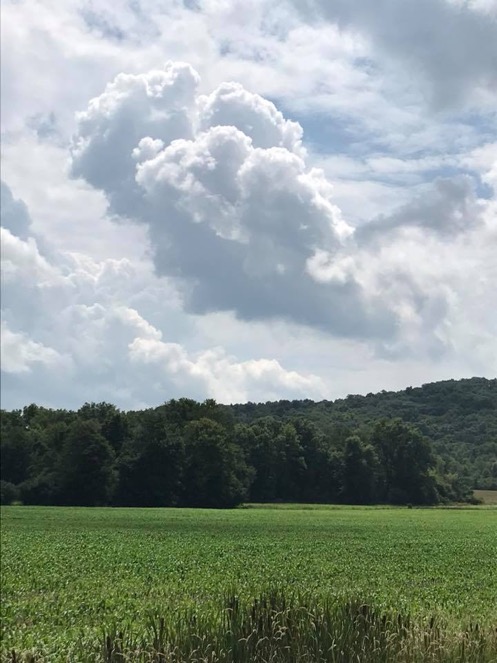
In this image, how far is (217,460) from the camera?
104m

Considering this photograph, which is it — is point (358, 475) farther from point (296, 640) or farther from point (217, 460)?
point (296, 640)

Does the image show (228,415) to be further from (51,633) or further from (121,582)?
(51,633)

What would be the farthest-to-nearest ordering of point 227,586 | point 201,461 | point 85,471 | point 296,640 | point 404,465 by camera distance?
1. point 404,465
2. point 201,461
3. point 85,471
4. point 227,586
5. point 296,640

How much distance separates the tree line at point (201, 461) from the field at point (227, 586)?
40674 mm

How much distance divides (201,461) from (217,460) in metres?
2.25

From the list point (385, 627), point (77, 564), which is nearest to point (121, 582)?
point (77, 564)

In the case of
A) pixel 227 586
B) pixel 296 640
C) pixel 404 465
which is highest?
pixel 404 465

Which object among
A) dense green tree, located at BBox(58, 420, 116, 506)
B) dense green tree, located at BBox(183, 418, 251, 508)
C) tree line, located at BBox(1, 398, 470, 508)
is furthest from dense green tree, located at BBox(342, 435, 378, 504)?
dense green tree, located at BBox(58, 420, 116, 506)

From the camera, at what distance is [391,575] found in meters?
27.1

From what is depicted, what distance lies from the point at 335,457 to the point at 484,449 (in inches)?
1902

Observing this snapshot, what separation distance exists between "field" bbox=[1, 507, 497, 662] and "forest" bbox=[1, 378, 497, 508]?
133 ft

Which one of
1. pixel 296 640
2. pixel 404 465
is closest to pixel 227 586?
pixel 296 640

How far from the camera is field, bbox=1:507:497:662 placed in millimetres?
9500

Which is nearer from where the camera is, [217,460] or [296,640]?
[296,640]
